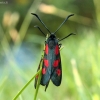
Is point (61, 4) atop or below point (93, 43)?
below

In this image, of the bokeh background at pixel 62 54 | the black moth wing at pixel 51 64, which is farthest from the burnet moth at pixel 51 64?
the bokeh background at pixel 62 54

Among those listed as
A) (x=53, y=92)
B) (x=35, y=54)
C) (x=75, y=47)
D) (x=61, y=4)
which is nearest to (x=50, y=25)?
(x=61, y=4)

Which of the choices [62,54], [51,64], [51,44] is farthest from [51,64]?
[62,54]

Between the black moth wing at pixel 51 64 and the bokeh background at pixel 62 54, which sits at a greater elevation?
the black moth wing at pixel 51 64

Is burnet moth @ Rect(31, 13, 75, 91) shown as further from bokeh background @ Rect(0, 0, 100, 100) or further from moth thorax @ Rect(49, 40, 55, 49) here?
bokeh background @ Rect(0, 0, 100, 100)

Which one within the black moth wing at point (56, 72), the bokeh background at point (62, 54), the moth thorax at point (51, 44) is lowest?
the bokeh background at point (62, 54)

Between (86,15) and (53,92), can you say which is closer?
(53,92)

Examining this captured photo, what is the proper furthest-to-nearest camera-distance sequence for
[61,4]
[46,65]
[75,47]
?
[61,4], [75,47], [46,65]

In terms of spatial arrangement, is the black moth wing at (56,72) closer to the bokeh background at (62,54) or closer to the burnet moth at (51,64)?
the burnet moth at (51,64)

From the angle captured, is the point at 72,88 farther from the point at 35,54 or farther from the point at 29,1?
the point at 29,1
